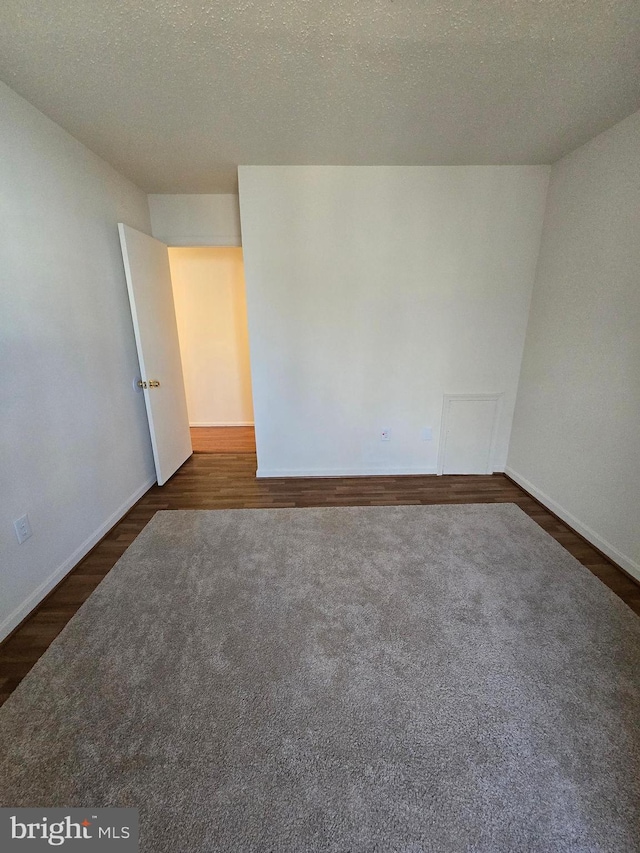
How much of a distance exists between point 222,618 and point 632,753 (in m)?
1.67

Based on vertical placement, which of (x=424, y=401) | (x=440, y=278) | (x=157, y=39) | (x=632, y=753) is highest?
(x=157, y=39)

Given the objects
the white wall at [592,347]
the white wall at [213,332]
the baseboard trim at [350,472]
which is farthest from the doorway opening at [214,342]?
the white wall at [592,347]

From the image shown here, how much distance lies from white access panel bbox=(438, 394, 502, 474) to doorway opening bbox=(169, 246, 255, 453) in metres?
2.32

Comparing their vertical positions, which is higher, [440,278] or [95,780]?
[440,278]

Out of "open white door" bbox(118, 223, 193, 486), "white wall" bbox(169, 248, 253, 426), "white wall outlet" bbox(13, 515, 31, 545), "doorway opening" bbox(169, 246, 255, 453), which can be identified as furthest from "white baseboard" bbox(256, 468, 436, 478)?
"white wall" bbox(169, 248, 253, 426)

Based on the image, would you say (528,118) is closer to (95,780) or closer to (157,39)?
(157,39)

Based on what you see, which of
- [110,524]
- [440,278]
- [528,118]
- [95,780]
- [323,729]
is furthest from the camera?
[440,278]

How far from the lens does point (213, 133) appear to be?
80.3 inches

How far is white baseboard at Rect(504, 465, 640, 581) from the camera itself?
1.95 metres

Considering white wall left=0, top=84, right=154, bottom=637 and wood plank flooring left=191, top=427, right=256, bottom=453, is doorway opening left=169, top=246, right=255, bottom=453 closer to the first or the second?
wood plank flooring left=191, top=427, right=256, bottom=453

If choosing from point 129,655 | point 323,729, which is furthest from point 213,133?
point 323,729

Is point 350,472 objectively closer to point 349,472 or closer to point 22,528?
point 349,472

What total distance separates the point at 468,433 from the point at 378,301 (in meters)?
1.51

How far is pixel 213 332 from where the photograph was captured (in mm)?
4680
